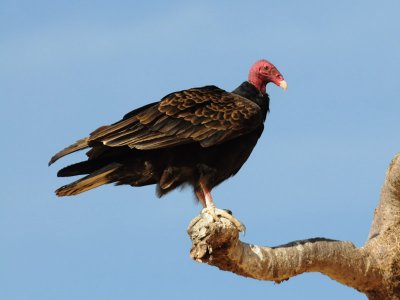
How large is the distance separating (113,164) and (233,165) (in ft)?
3.04

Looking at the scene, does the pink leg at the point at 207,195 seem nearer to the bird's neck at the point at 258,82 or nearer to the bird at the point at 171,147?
the bird at the point at 171,147

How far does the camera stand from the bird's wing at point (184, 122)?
6.87m

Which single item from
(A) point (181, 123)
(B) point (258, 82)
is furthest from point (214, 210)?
(B) point (258, 82)

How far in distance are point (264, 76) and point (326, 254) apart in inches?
83.2

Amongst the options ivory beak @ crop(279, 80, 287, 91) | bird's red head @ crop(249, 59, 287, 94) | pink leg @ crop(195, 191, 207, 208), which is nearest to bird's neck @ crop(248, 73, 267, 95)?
bird's red head @ crop(249, 59, 287, 94)

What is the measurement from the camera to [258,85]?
796 cm

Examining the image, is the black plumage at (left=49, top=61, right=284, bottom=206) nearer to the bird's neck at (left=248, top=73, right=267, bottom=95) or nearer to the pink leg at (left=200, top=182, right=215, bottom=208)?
the pink leg at (left=200, top=182, right=215, bottom=208)

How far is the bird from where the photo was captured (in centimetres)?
690

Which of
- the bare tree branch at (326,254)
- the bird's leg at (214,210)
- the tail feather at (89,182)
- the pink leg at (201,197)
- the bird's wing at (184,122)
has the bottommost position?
the bare tree branch at (326,254)

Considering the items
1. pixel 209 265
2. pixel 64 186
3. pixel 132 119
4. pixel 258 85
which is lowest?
pixel 209 265

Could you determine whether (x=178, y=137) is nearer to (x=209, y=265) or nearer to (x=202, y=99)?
(x=202, y=99)

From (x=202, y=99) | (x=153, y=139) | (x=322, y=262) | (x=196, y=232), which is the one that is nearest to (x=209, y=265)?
(x=196, y=232)

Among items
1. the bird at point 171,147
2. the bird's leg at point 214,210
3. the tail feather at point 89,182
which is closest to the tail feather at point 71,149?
the bird at point 171,147

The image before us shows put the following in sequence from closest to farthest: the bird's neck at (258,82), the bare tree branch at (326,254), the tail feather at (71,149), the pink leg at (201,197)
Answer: the bare tree branch at (326,254), the tail feather at (71,149), the pink leg at (201,197), the bird's neck at (258,82)
